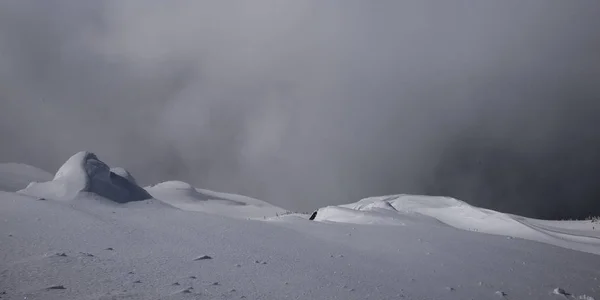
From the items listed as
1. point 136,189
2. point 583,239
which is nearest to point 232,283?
point 136,189

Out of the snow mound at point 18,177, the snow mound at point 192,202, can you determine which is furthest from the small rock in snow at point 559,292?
the snow mound at point 18,177

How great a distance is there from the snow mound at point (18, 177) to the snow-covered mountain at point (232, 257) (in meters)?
15.0

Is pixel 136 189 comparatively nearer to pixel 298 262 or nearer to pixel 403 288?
pixel 298 262

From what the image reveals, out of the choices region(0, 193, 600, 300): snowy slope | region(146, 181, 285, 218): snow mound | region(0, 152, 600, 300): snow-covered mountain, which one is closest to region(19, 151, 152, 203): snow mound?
region(0, 152, 600, 300): snow-covered mountain

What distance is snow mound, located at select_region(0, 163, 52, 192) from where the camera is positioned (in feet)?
84.4

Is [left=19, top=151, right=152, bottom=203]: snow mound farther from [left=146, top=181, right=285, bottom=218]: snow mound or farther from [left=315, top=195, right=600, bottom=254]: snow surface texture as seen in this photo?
[left=146, top=181, right=285, bottom=218]: snow mound

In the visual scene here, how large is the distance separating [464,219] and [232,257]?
23.9 metres

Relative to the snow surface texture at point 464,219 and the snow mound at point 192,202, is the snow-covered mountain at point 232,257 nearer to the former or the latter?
the snow surface texture at point 464,219

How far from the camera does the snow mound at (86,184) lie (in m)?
13.0

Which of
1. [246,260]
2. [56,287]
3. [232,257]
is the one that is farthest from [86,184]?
[56,287]

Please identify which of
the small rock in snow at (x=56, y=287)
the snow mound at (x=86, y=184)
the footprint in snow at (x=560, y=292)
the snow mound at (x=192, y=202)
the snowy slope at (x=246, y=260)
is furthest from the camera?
the snow mound at (x=192, y=202)

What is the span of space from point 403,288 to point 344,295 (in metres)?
1.31

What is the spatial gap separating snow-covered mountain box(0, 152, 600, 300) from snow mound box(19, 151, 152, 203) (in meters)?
0.04

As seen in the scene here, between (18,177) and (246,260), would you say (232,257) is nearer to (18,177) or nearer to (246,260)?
(246,260)
